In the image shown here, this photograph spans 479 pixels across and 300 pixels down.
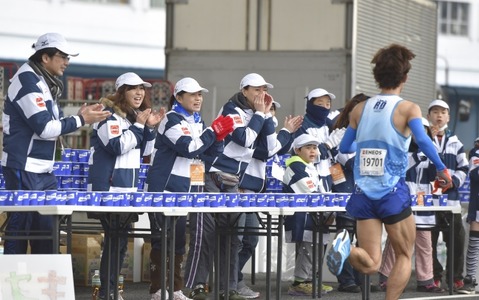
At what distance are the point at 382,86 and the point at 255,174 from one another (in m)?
2.85

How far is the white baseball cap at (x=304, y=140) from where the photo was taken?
14.1m

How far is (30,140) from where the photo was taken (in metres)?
11.2

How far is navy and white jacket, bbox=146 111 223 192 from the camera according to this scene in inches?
482

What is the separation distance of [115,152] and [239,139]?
1311 mm

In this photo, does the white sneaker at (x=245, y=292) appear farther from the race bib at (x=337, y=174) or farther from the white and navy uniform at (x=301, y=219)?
the race bib at (x=337, y=174)

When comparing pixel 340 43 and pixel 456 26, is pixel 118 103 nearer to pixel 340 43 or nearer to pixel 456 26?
pixel 340 43

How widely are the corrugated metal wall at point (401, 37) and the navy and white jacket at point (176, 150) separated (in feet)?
20.4

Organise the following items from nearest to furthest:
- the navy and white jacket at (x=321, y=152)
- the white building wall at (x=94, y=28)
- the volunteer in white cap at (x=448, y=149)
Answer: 1. the navy and white jacket at (x=321, y=152)
2. the volunteer in white cap at (x=448, y=149)
3. the white building wall at (x=94, y=28)

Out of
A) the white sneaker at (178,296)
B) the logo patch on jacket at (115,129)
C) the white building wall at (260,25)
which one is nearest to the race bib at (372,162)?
the logo patch on jacket at (115,129)

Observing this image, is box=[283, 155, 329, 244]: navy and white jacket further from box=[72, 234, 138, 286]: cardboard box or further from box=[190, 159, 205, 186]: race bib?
box=[72, 234, 138, 286]: cardboard box

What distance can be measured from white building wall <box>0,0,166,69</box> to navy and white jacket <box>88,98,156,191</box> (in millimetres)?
35262

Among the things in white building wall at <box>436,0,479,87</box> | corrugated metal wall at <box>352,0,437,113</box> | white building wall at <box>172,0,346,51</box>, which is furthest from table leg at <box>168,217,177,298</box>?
white building wall at <box>436,0,479,87</box>

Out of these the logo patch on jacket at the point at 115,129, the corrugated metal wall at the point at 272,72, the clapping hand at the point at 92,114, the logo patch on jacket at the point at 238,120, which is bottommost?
the logo patch on jacket at the point at 115,129

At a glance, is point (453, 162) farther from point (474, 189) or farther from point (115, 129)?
point (115, 129)
